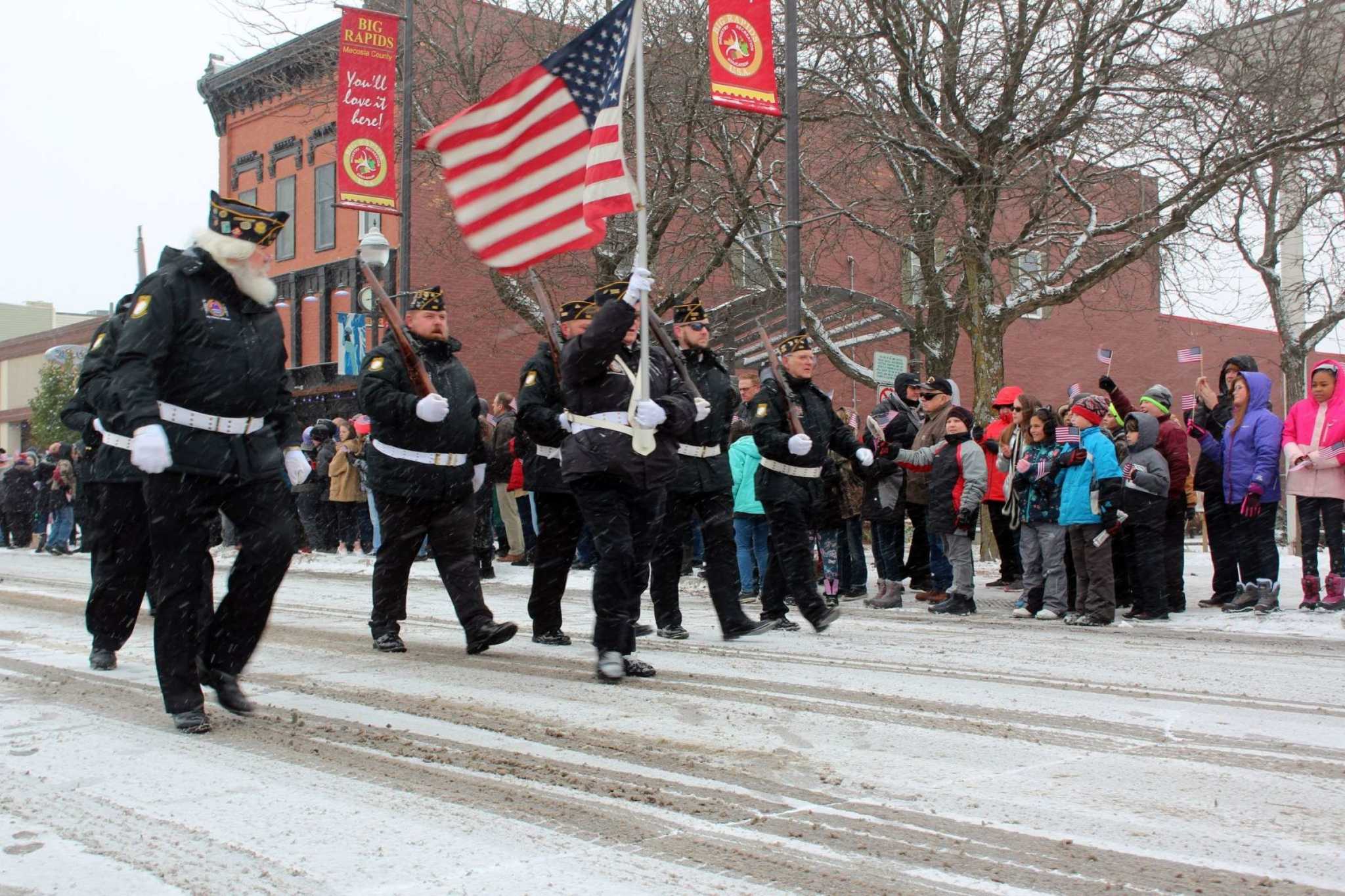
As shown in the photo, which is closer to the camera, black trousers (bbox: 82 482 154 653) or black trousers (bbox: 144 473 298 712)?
black trousers (bbox: 144 473 298 712)

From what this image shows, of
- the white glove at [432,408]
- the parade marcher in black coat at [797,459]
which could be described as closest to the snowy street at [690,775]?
the parade marcher in black coat at [797,459]

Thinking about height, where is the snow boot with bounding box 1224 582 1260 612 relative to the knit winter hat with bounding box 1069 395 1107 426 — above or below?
below

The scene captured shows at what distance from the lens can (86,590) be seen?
13.5 meters

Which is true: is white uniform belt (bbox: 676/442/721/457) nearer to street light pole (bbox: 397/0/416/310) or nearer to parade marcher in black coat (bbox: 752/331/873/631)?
parade marcher in black coat (bbox: 752/331/873/631)

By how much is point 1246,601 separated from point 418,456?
6605 mm

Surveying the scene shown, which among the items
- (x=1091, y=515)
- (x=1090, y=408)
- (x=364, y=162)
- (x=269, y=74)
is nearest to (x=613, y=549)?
(x=1091, y=515)

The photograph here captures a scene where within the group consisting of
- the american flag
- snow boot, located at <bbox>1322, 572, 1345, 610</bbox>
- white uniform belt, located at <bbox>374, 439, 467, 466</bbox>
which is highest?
the american flag

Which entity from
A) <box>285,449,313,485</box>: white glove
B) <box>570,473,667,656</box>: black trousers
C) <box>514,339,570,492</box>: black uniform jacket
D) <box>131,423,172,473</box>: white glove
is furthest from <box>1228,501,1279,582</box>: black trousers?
<box>131,423,172,473</box>: white glove

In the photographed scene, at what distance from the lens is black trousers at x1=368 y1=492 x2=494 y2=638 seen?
25.2 ft

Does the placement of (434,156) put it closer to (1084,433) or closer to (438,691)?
(1084,433)

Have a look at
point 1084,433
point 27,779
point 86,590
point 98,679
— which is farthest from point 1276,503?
point 86,590

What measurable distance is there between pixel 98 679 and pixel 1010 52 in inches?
497

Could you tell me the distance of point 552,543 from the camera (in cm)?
823

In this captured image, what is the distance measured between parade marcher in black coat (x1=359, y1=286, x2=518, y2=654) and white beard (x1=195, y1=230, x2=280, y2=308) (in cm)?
177
